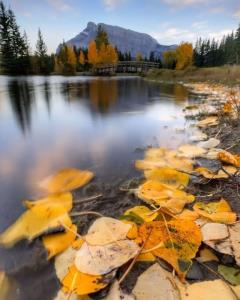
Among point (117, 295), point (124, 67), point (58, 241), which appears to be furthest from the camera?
point (124, 67)

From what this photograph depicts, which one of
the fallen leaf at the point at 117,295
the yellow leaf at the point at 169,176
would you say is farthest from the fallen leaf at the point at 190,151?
the fallen leaf at the point at 117,295

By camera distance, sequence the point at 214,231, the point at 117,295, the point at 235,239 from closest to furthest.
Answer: the point at 117,295, the point at 235,239, the point at 214,231

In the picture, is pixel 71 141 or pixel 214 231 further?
pixel 71 141

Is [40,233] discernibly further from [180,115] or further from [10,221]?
[180,115]

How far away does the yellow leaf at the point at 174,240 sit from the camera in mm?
1681

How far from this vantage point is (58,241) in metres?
2.00

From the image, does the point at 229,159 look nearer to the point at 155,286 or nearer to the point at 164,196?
the point at 164,196

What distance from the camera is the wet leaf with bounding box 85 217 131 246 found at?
1.87m

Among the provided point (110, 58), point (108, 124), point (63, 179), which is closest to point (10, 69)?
point (110, 58)

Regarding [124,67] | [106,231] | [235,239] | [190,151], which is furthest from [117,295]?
[124,67]

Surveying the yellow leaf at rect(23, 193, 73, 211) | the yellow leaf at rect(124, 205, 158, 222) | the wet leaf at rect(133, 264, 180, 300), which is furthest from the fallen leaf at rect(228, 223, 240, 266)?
the yellow leaf at rect(23, 193, 73, 211)

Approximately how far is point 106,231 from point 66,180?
140cm

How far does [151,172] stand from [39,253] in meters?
1.84

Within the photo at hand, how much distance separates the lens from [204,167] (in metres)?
3.21
